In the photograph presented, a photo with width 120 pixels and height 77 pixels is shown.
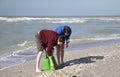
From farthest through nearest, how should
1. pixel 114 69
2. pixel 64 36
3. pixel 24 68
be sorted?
1. pixel 24 68
2. pixel 64 36
3. pixel 114 69

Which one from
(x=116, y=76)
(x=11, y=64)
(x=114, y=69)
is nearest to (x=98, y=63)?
(x=114, y=69)

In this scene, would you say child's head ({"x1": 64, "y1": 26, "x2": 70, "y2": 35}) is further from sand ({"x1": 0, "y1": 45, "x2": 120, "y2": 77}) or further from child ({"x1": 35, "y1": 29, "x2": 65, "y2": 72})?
sand ({"x1": 0, "y1": 45, "x2": 120, "y2": 77})

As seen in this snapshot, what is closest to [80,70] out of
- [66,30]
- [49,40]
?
[49,40]

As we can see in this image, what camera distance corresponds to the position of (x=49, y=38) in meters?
6.72

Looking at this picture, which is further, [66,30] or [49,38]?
[66,30]

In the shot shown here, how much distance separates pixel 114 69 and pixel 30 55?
4194mm

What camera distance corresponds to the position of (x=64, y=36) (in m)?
7.20

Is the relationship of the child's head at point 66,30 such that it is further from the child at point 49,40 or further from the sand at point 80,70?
the sand at point 80,70

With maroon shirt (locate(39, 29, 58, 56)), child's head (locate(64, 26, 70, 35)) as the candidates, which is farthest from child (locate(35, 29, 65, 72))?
child's head (locate(64, 26, 70, 35))

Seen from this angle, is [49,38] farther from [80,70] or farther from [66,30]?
[80,70]

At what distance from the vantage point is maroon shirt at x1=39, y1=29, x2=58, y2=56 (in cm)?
663

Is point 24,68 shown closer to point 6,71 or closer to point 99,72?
point 6,71

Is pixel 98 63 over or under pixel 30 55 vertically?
over

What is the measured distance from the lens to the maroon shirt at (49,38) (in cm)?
663
